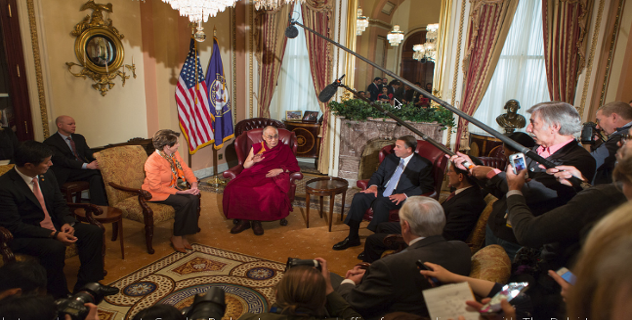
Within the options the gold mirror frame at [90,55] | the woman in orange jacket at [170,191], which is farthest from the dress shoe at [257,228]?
the gold mirror frame at [90,55]

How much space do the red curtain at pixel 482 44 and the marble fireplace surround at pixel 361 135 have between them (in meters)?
0.62

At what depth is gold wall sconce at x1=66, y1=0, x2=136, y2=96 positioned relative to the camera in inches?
172

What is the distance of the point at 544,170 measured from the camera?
1.87 m

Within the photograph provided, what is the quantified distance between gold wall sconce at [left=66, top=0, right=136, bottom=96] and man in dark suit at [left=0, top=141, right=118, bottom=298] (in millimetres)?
2428

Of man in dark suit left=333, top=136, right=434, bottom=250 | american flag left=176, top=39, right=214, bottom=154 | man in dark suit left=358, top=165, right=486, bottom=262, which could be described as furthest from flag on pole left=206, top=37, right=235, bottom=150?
man in dark suit left=358, top=165, right=486, bottom=262

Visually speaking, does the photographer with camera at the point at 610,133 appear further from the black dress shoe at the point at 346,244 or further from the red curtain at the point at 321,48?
the red curtain at the point at 321,48

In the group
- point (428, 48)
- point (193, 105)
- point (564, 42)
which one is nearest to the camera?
point (564, 42)

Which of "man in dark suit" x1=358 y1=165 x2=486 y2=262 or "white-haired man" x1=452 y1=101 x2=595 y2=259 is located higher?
"white-haired man" x1=452 y1=101 x2=595 y2=259

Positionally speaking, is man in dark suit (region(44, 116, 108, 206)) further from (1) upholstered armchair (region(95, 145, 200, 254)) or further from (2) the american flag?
(2) the american flag

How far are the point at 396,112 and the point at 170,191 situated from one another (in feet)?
12.2

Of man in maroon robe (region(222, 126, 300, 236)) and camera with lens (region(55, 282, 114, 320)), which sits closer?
camera with lens (region(55, 282, 114, 320))

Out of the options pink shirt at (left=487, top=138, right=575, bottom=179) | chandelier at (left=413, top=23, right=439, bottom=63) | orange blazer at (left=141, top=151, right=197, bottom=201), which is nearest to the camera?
pink shirt at (left=487, top=138, right=575, bottom=179)

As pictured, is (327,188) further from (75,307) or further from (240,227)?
(75,307)

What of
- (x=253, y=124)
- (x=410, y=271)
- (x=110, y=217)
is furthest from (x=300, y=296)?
(x=253, y=124)
